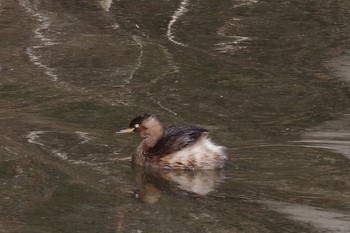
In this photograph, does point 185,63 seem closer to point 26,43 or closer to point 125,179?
point 26,43

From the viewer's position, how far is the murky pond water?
8812 millimetres

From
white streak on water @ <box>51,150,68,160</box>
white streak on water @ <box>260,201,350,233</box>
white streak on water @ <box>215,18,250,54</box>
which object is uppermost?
white streak on water @ <box>260,201,350,233</box>

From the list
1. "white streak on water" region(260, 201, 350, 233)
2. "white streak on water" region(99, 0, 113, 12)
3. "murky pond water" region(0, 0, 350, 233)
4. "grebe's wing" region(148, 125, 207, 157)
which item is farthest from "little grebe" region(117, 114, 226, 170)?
"white streak on water" region(99, 0, 113, 12)

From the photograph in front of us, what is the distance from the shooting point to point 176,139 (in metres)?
10.3

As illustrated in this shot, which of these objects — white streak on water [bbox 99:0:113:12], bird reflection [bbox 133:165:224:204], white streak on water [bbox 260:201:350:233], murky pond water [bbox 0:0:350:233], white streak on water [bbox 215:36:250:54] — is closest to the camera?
white streak on water [bbox 260:201:350:233]

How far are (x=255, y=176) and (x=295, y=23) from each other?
24.4 ft

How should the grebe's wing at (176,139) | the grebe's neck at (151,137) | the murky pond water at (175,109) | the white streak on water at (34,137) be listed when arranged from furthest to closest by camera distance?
the white streak on water at (34,137)
the grebe's neck at (151,137)
the grebe's wing at (176,139)
the murky pond water at (175,109)

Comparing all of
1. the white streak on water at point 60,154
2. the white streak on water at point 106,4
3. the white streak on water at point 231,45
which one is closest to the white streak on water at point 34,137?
the white streak on water at point 60,154

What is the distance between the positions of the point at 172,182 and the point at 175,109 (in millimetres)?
2614

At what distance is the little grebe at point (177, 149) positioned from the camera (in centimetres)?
1009

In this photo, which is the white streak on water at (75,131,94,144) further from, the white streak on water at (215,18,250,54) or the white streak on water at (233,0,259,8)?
the white streak on water at (233,0,259,8)

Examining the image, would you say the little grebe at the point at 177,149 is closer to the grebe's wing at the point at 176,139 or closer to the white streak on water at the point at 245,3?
the grebe's wing at the point at 176,139

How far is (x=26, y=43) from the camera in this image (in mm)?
15375

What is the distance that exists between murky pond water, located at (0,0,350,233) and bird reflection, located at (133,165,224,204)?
0.02 m
